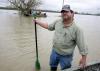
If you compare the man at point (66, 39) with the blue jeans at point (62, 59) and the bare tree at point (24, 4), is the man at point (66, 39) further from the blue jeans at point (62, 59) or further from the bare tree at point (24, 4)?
the bare tree at point (24, 4)

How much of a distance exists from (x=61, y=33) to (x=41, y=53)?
519 cm

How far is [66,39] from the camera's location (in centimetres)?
495

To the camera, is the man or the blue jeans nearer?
the man

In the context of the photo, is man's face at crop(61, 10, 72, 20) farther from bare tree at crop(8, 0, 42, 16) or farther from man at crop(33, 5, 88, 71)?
bare tree at crop(8, 0, 42, 16)

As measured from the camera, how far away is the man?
4758 millimetres

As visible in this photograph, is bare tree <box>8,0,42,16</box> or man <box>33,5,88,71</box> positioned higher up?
man <box>33,5,88,71</box>

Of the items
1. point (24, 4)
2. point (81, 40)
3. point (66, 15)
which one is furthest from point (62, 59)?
point (24, 4)

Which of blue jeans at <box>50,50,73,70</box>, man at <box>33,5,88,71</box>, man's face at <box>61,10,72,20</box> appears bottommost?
blue jeans at <box>50,50,73,70</box>

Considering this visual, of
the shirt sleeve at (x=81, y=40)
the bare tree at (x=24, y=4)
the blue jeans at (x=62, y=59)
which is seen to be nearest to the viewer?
the shirt sleeve at (x=81, y=40)

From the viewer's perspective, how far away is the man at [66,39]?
15.6ft

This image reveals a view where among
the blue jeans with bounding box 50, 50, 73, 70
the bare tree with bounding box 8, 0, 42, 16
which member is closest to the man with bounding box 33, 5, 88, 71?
the blue jeans with bounding box 50, 50, 73, 70

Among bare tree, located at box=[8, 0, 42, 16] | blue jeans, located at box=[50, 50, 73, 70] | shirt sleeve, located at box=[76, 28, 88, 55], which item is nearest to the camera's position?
shirt sleeve, located at box=[76, 28, 88, 55]

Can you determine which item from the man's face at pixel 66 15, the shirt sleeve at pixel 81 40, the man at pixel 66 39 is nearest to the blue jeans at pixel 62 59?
the man at pixel 66 39

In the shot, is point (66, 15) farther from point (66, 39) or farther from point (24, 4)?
point (24, 4)
